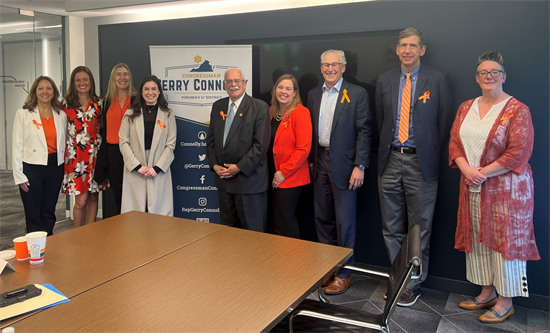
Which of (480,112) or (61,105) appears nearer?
(480,112)

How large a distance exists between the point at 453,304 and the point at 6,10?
600 centimetres

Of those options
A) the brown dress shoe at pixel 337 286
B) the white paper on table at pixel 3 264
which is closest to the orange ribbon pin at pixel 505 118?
the brown dress shoe at pixel 337 286

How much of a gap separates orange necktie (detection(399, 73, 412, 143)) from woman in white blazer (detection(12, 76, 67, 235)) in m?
3.37

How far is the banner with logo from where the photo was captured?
448 centimetres

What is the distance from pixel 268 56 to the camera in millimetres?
4496

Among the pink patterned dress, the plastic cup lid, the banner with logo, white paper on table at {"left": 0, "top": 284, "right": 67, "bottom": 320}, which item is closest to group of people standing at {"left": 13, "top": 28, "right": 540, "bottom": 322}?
the pink patterned dress

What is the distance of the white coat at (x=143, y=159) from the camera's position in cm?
432

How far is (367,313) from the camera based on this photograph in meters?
2.04

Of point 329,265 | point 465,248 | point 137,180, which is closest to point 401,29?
point 465,248

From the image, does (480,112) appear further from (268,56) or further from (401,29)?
(268,56)

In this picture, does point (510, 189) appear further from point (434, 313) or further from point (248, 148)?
point (248, 148)

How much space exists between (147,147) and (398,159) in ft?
8.06

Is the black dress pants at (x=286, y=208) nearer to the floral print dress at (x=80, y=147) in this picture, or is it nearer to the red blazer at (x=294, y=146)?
the red blazer at (x=294, y=146)

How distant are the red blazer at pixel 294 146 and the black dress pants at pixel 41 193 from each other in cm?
234
